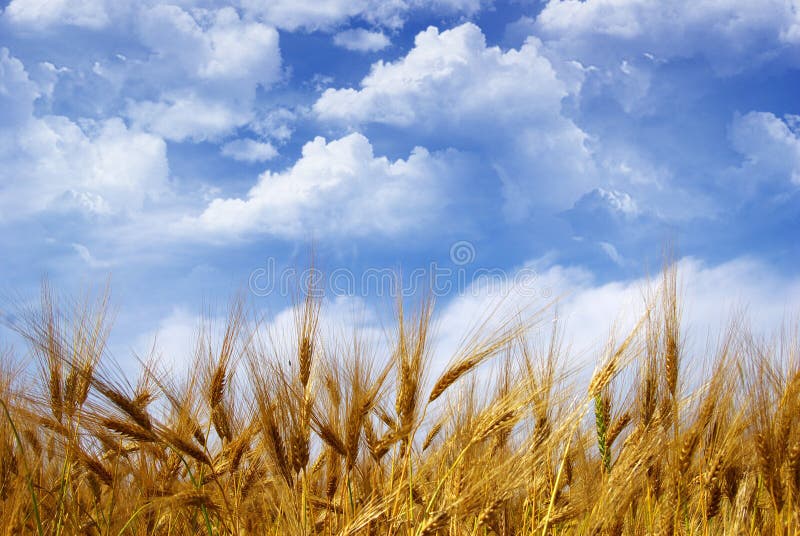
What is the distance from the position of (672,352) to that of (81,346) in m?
2.60

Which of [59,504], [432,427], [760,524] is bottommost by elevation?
[760,524]

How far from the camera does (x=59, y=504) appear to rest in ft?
10.0

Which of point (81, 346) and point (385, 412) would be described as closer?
point (81, 346)

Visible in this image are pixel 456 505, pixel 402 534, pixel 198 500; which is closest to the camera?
pixel 456 505

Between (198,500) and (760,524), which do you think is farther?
(760,524)

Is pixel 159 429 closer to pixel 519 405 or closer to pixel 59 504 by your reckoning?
pixel 59 504

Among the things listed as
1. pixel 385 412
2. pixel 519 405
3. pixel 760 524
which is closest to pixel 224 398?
pixel 385 412

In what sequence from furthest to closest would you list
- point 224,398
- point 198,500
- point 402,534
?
point 224,398
point 402,534
point 198,500

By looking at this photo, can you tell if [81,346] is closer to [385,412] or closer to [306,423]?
[306,423]

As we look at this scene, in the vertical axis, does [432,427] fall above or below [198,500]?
above

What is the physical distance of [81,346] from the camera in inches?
122

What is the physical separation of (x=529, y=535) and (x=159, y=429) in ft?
4.89

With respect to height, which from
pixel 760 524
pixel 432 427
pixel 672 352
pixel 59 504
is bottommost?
pixel 760 524

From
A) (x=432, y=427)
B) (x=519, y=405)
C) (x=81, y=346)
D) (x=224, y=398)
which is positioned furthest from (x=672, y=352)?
(x=81, y=346)
